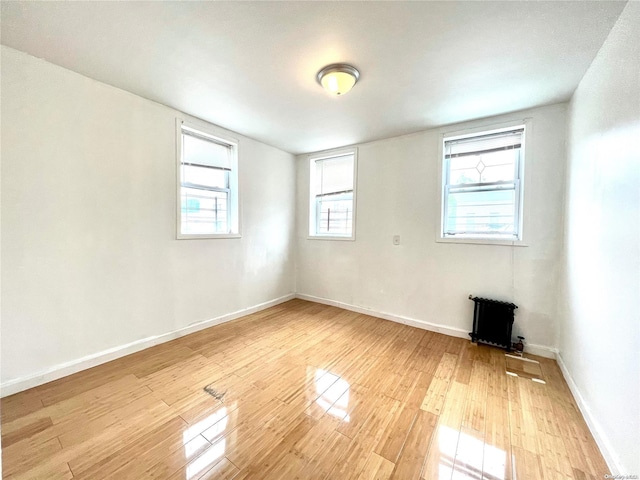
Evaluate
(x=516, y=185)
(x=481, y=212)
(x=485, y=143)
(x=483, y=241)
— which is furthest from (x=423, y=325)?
(x=485, y=143)

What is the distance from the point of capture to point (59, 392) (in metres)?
2.01

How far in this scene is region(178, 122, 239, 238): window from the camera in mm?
3082

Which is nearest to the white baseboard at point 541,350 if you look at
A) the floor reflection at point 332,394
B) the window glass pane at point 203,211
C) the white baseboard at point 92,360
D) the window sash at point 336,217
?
the floor reflection at point 332,394

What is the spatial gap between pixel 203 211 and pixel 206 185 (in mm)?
347

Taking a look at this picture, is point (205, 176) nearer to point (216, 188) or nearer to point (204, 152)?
point (216, 188)

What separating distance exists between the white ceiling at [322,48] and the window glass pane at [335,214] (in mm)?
1692

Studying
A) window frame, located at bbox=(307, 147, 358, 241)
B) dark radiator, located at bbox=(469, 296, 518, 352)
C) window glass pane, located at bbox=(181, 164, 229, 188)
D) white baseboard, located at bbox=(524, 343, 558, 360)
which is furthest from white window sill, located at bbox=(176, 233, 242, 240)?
white baseboard, located at bbox=(524, 343, 558, 360)

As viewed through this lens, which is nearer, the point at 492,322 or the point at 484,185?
the point at 492,322

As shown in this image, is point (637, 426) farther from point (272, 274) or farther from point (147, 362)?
point (272, 274)

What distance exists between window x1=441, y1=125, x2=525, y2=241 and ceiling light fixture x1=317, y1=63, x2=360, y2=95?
173cm

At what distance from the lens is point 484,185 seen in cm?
302

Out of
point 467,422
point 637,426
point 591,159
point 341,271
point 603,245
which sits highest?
point 591,159

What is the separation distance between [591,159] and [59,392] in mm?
4572

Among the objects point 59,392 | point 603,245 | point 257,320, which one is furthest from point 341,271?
point 59,392
